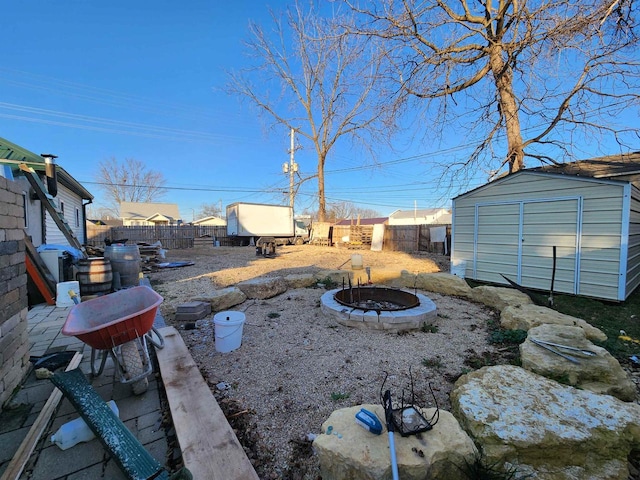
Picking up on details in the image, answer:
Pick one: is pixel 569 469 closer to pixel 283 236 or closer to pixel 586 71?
pixel 586 71

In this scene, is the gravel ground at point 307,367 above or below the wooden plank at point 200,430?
below

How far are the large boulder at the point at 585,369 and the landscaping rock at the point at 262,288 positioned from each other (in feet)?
13.0

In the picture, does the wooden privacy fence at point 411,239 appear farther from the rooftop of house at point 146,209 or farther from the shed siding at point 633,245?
the rooftop of house at point 146,209

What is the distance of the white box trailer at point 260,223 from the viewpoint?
58.8 ft

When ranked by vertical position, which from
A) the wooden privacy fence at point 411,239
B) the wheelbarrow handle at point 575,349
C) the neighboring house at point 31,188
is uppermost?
the neighboring house at point 31,188

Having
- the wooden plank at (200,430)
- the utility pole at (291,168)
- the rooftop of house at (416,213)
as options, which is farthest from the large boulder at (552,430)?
the rooftop of house at (416,213)

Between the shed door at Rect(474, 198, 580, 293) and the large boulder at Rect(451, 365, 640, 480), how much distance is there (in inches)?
192

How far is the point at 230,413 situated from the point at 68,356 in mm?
1843

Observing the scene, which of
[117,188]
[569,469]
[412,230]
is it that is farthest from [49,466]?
[117,188]

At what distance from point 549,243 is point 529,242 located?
34 cm

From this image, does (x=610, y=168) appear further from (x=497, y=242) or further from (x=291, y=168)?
(x=291, y=168)

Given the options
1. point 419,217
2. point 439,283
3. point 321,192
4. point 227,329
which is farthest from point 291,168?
point 419,217

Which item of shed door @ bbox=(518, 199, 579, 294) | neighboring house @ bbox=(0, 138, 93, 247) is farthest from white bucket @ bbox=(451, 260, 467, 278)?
neighboring house @ bbox=(0, 138, 93, 247)

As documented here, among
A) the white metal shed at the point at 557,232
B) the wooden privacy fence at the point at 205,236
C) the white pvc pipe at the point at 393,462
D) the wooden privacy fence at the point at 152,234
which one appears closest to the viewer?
the white pvc pipe at the point at 393,462
